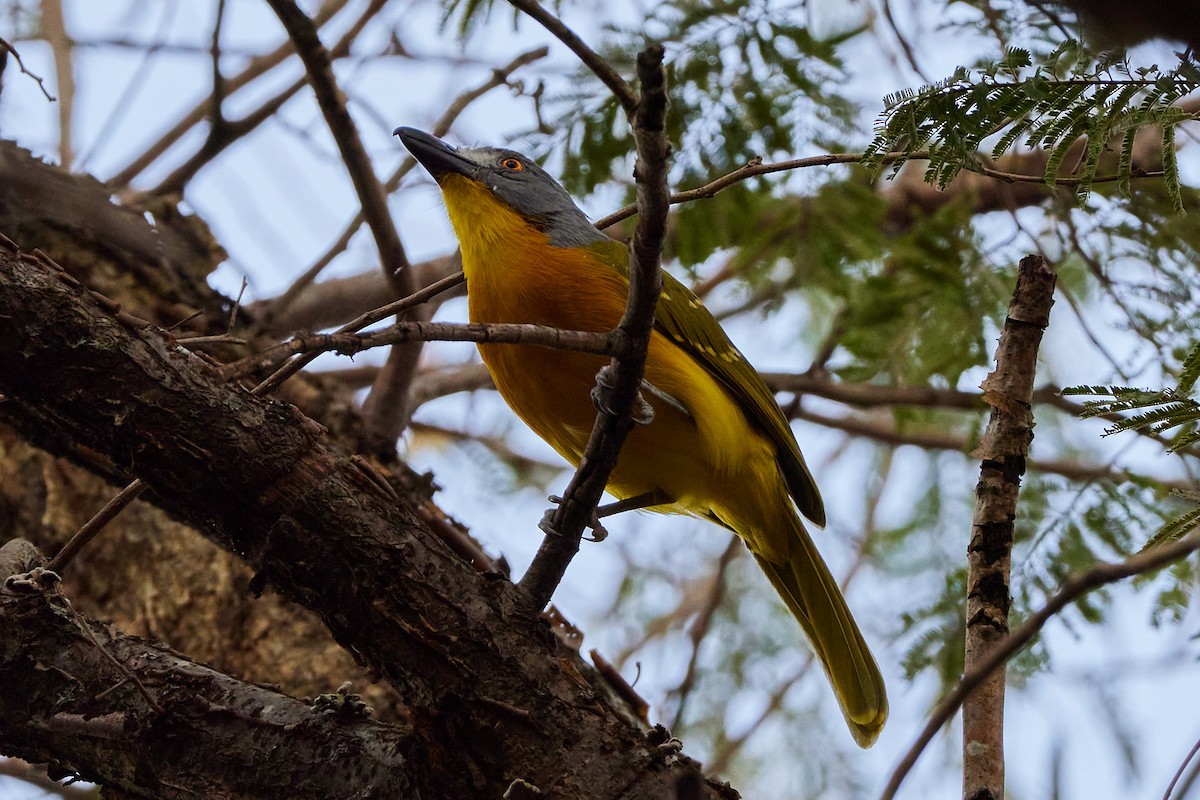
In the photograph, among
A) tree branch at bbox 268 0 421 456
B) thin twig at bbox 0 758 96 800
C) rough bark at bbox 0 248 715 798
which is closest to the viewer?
rough bark at bbox 0 248 715 798

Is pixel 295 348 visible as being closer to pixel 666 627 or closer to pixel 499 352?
pixel 499 352

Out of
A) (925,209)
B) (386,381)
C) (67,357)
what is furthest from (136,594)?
(925,209)

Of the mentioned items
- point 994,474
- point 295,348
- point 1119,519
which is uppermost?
point 1119,519

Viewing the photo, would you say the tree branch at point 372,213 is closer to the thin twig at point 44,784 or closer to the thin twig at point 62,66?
the thin twig at point 44,784

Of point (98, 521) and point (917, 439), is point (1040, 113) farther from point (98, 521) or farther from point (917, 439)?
point (917, 439)

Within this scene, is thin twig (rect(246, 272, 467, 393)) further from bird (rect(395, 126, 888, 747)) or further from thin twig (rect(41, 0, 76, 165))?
thin twig (rect(41, 0, 76, 165))

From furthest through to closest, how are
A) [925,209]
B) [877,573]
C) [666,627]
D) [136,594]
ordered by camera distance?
[666,627], [877,573], [925,209], [136,594]

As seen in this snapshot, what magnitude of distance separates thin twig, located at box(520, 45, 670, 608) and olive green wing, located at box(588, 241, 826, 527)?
995 millimetres

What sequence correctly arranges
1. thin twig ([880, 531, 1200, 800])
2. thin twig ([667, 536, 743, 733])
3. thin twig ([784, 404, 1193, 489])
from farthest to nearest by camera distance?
thin twig ([784, 404, 1193, 489]) < thin twig ([667, 536, 743, 733]) < thin twig ([880, 531, 1200, 800])

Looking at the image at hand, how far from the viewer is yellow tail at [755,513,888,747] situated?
3.66 m

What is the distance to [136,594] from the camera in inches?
176

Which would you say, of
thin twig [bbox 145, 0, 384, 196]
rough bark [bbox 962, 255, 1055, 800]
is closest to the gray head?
thin twig [bbox 145, 0, 384, 196]

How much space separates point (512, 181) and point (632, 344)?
6.04ft

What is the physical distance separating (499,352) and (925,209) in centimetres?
381
